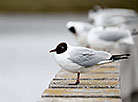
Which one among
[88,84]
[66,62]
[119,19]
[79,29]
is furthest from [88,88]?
[119,19]

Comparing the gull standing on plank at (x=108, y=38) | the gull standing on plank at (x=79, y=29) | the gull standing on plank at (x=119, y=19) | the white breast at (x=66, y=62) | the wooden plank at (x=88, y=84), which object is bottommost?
the wooden plank at (x=88, y=84)

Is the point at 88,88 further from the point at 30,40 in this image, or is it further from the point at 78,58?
the point at 30,40

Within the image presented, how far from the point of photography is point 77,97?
76.2 inches

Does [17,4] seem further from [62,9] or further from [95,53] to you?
[95,53]

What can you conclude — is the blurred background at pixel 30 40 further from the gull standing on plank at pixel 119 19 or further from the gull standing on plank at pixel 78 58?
the gull standing on plank at pixel 78 58

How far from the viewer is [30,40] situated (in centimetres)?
724

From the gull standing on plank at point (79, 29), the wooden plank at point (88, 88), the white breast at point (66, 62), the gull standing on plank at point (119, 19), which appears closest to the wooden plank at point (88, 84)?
the wooden plank at point (88, 88)

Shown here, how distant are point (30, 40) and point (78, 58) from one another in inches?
199

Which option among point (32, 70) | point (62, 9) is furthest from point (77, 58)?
point (62, 9)

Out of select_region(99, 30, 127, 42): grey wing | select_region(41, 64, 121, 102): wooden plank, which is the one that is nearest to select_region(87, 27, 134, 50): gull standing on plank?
select_region(99, 30, 127, 42): grey wing

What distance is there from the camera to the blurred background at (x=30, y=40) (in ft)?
15.1

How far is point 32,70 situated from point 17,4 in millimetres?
7493

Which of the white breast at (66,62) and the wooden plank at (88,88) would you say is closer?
the wooden plank at (88,88)

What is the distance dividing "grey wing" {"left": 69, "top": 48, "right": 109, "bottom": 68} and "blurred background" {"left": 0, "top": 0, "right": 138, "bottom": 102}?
6.21ft
